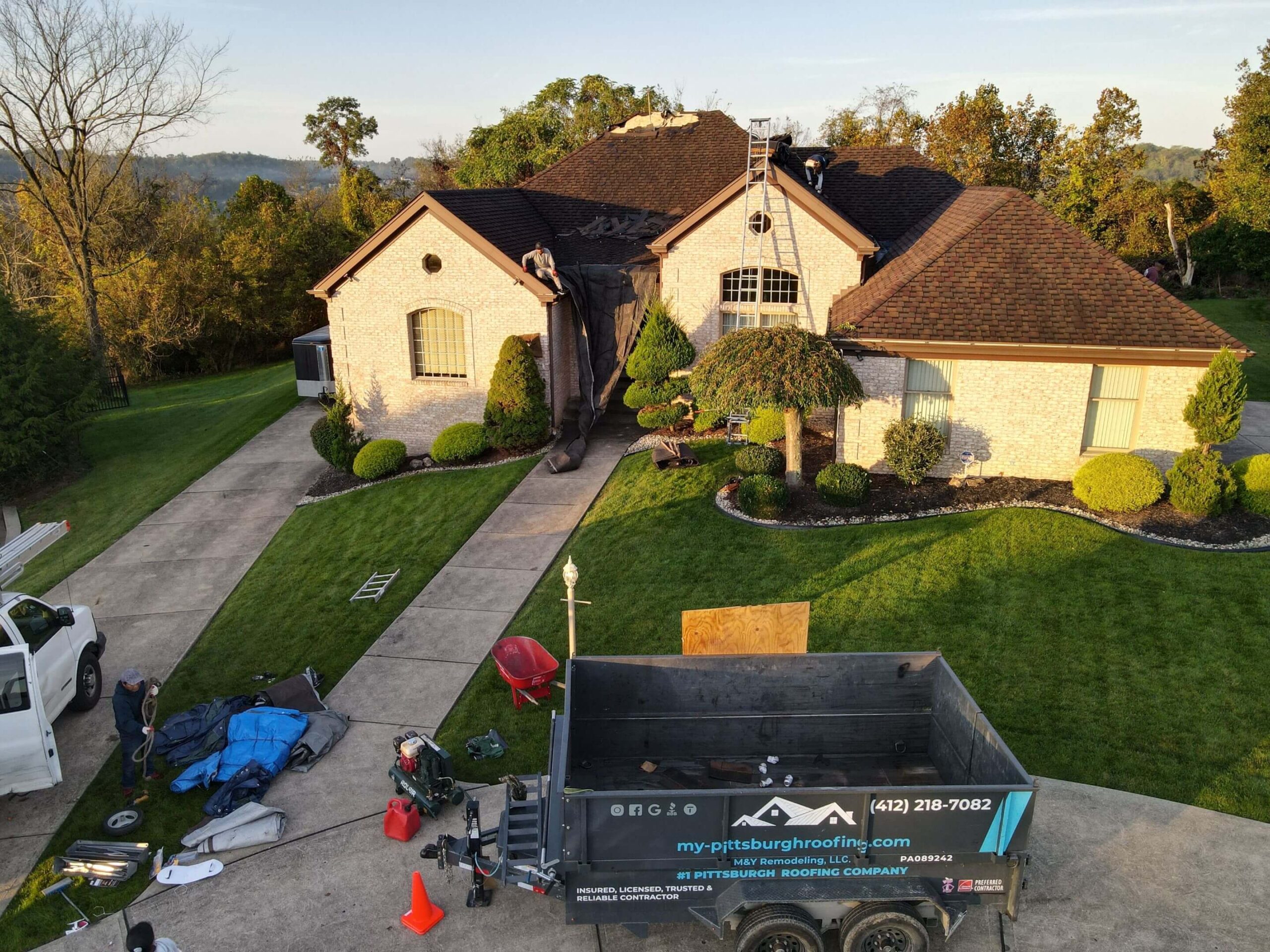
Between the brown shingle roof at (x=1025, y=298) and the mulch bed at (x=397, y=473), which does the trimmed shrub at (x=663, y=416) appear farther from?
the brown shingle roof at (x=1025, y=298)

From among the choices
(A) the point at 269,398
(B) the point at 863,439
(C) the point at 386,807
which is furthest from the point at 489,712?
(A) the point at 269,398

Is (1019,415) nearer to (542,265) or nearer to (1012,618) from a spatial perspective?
(1012,618)

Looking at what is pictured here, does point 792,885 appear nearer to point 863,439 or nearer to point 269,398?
point 863,439

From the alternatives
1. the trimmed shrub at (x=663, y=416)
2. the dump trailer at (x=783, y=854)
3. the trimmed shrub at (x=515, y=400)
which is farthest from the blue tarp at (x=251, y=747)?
the trimmed shrub at (x=663, y=416)

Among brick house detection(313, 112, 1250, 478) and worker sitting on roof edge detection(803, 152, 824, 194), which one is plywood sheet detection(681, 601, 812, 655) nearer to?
brick house detection(313, 112, 1250, 478)

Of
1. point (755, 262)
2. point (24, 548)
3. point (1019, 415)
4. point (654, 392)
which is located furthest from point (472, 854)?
point (755, 262)

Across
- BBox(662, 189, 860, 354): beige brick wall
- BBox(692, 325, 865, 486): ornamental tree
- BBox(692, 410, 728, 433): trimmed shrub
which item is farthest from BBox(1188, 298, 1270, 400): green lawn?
BBox(692, 325, 865, 486): ornamental tree
